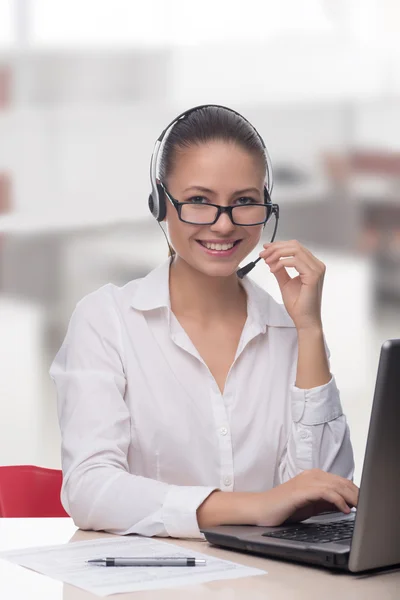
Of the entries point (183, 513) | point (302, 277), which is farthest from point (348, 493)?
point (302, 277)

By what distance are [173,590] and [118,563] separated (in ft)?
0.38

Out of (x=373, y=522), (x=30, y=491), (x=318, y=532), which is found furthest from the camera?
(x=30, y=491)

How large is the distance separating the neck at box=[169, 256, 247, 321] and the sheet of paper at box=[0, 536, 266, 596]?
1.81ft

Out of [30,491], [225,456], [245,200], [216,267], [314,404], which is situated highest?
[245,200]

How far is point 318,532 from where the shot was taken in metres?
1.49

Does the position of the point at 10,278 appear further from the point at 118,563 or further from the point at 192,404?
the point at 118,563

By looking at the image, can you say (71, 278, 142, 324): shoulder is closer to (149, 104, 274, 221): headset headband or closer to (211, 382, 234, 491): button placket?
(149, 104, 274, 221): headset headband

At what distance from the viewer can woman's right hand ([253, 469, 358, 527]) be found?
1549 millimetres

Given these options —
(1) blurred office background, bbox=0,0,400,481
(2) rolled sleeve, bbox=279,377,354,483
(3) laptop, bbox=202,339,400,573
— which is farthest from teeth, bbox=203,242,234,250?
(1) blurred office background, bbox=0,0,400,481

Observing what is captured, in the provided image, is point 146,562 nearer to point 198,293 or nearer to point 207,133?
point 198,293

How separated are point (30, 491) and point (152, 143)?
2684 millimetres

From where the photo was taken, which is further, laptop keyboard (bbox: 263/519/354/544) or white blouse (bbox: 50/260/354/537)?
white blouse (bbox: 50/260/354/537)

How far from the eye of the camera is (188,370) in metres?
1.94

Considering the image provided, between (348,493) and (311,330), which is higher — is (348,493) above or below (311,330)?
below
